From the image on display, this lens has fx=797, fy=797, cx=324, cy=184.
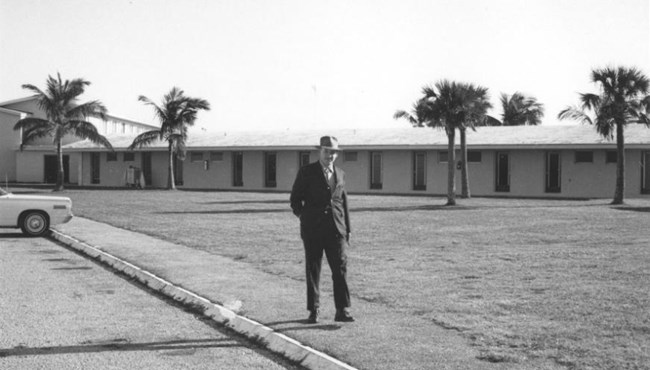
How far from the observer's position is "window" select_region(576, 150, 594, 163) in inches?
1503

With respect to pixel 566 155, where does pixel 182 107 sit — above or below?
above

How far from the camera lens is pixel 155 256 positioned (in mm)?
14336

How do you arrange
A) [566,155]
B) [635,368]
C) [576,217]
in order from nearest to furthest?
1. [635,368]
2. [576,217]
3. [566,155]

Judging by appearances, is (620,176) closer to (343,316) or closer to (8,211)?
(8,211)

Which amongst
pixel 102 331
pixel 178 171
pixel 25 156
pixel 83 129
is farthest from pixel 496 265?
pixel 25 156

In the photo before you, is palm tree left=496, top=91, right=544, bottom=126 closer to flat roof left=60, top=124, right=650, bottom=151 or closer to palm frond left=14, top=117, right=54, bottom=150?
flat roof left=60, top=124, right=650, bottom=151

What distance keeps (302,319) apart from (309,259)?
66 cm

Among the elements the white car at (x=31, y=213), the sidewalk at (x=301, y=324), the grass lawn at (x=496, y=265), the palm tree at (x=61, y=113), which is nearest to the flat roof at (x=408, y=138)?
the palm tree at (x=61, y=113)

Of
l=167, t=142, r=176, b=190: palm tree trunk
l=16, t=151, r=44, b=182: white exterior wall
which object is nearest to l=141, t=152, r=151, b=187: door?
A: l=167, t=142, r=176, b=190: palm tree trunk

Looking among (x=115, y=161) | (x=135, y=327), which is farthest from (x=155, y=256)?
(x=115, y=161)

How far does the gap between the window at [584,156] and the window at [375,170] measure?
10687mm

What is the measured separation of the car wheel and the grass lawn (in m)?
2.39

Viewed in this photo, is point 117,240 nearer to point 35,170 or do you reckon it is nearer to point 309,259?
point 309,259

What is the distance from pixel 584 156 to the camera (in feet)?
126
